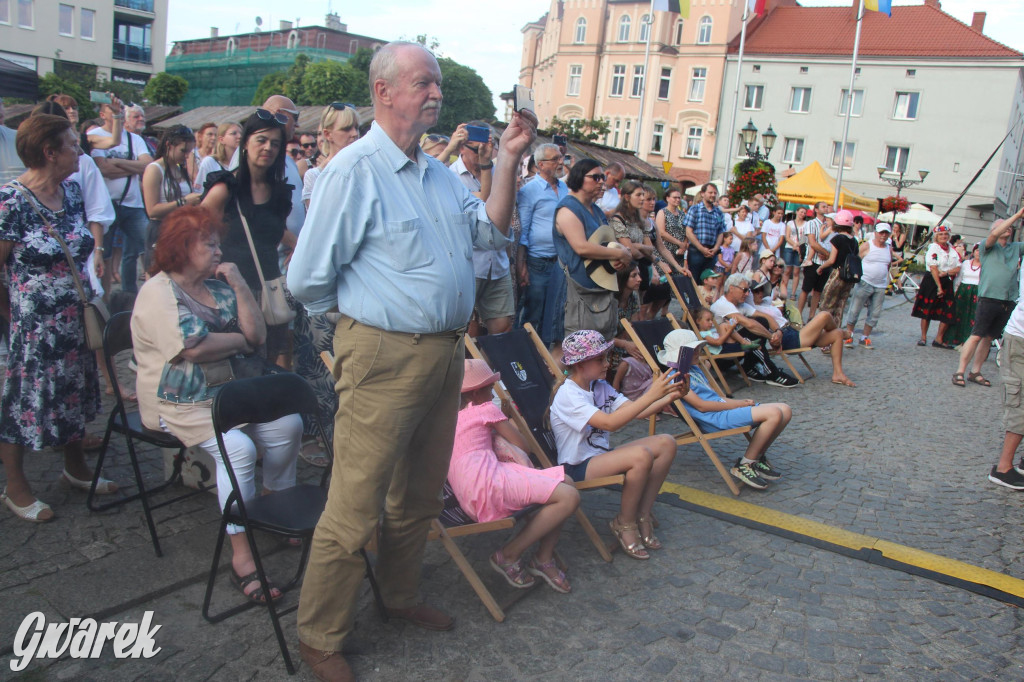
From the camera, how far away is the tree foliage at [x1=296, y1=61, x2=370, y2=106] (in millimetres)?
46031

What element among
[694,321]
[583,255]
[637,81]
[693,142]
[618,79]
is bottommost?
[694,321]

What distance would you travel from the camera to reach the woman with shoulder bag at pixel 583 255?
5762 millimetres

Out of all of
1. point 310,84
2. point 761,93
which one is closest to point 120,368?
point 310,84

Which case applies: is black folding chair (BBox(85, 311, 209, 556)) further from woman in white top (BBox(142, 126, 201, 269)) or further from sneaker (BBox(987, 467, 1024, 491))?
sneaker (BBox(987, 467, 1024, 491))

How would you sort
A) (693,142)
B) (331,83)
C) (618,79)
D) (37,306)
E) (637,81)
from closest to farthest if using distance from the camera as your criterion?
(37,306)
(331,83)
(693,142)
(637,81)
(618,79)

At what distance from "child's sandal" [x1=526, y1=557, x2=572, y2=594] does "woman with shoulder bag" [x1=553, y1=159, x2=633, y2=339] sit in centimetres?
254

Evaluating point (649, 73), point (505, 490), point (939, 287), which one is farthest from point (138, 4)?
point (505, 490)

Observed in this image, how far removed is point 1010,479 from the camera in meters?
5.45

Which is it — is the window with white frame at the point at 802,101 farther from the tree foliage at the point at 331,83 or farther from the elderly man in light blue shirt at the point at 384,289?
the elderly man in light blue shirt at the point at 384,289

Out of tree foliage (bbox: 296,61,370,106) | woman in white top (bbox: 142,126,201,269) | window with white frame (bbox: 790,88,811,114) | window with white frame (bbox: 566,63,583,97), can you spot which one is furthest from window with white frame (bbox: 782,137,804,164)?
woman in white top (bbox: 142,126,201,269)

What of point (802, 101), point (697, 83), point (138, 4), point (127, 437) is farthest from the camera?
point (138, 4)

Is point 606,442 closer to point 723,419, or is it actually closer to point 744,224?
point 723,419

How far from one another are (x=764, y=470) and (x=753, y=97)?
160 feet

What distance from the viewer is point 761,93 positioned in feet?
159
